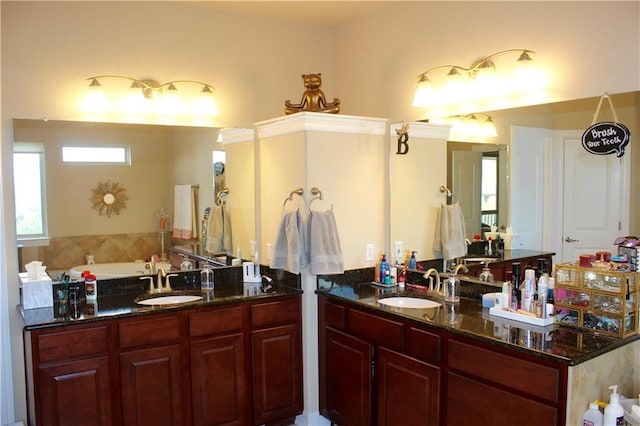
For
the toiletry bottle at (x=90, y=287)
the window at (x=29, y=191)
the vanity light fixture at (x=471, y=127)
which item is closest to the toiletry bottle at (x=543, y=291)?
the vanity light fixture at (x=471, y=127)

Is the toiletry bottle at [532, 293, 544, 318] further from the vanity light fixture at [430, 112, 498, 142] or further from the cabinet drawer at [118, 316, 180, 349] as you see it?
the cabinet drawer at [118, 316, 180, 349]

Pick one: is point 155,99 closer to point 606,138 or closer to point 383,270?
point 383,270

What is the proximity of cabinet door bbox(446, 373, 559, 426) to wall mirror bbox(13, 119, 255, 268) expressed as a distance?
1855mm

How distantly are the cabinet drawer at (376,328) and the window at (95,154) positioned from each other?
70.7 inches

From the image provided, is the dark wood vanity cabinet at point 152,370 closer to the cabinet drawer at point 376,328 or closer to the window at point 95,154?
the cabinet drawer at point 376,328

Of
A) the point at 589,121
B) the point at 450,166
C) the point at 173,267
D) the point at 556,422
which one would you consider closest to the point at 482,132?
the point at 450,166

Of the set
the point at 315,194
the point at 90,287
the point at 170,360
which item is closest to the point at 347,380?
the point at 170,360

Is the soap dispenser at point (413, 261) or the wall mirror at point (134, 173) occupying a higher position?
the wall mirror at point (134, 173)

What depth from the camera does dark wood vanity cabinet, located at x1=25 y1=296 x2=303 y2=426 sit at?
266 centimetres

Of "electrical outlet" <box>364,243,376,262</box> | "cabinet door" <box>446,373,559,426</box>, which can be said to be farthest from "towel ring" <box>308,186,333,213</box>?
"cabinet door" <box>446,373,559,426</box>

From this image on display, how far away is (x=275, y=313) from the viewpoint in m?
3.28

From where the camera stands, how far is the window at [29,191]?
305 cm

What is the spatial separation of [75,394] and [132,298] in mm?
670

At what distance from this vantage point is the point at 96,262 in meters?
3.30
